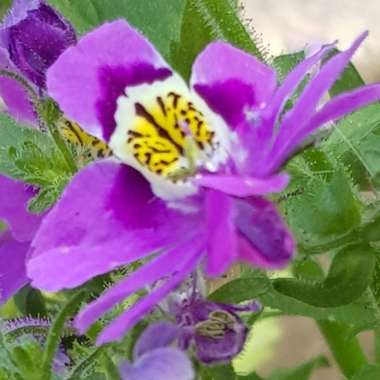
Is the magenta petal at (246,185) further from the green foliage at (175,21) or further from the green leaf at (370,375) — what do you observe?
the green leaf at (370,375)

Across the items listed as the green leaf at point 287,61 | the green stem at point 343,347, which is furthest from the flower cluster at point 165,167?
the green stem at point 343,347

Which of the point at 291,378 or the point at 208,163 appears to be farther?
the point at 291,378

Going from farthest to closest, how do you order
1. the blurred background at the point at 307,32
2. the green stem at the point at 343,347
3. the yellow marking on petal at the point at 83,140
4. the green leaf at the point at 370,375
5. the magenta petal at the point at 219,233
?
the blurred background at the point at 307,32 → the green stem at the point at 343,347 → the green leaf at the point at 370,375 → the yellow marking on petal at the point at 83,140 → the magenta petal at the point at 219,233

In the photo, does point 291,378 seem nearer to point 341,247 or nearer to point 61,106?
point 341,247

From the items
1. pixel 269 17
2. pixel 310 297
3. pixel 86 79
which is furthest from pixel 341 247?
pixel 269 17

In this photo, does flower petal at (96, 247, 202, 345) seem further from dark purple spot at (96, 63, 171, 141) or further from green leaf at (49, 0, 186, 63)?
green leaf at (49, 0, 186, 63)

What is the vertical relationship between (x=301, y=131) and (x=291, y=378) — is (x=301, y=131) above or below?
above

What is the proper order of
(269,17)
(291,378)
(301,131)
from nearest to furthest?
(301,131)
(291,378)
(269,17)

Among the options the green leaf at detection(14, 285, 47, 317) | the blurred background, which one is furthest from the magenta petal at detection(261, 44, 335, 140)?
the blurred background
